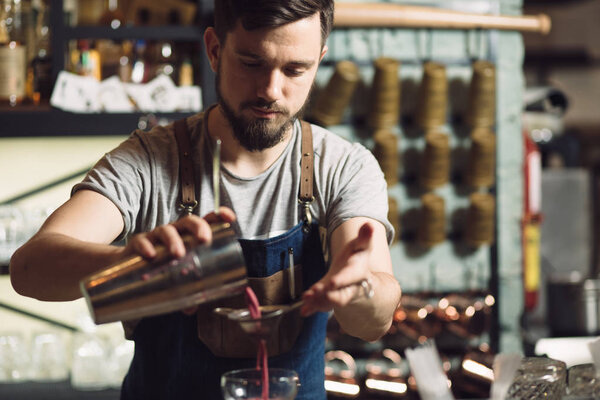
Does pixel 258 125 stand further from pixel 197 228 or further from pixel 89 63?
pixel 89 63

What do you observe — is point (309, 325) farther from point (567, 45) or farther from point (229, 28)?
point (567, 45)

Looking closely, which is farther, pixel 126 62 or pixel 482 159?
pixel 482 159

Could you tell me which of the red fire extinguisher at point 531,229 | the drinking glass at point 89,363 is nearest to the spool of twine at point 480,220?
the red fire extinguisher at point 531,229

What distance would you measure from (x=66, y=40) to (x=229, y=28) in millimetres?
1331

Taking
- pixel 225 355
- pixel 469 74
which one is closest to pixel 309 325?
pixel 225 355

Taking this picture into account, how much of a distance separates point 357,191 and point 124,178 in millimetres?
485

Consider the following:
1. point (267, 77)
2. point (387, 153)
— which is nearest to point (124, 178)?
point (267, 77)

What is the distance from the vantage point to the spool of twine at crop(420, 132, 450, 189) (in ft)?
9.91

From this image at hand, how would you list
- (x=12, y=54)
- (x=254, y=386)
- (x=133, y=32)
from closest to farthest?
(x=254, y=386), (x=12, y=54), (x=133, y=32)

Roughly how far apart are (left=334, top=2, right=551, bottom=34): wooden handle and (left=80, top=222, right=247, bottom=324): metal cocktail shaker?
2063mm

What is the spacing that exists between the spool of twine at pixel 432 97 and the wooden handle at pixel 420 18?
18cm

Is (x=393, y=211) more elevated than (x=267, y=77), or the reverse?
(x=267, y=77)

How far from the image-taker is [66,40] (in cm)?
266

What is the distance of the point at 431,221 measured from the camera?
3.07 metres
